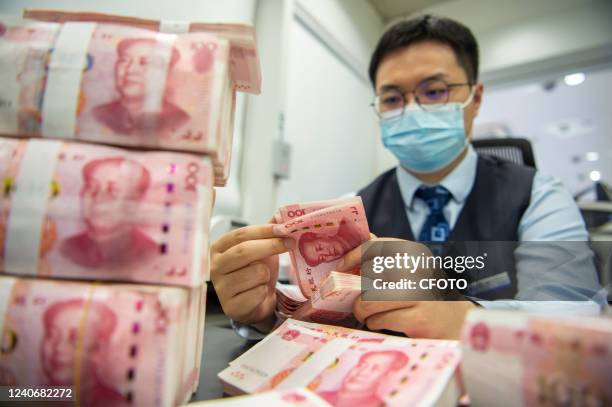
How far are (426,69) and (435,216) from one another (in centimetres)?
49

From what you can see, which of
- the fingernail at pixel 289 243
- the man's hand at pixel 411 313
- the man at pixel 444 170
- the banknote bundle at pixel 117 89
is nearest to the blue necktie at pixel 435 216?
the man at pixel 444 170

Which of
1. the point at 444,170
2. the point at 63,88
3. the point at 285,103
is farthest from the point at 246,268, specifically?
the point at 285,103

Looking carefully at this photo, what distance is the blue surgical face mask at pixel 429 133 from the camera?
3.63 ft

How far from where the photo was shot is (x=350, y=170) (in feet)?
7.84

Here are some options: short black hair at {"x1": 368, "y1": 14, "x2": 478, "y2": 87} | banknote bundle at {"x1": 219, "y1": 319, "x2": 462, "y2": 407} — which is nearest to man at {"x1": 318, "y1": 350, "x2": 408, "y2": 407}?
banknote bundle at {"x1": 219, "y1": 319, "x2": 462, "y2": 407}

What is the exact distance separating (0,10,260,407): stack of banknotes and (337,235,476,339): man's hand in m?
0.26

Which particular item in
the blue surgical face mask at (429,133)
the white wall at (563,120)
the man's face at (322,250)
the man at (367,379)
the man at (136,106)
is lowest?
the man at (367,379)

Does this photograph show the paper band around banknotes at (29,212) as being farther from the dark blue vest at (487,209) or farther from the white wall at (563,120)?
the white wall at (563,120)

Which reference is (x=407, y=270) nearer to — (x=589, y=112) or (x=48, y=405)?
(x=48, y=405)

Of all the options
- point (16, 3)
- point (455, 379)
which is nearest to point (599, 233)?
point (455, 379)

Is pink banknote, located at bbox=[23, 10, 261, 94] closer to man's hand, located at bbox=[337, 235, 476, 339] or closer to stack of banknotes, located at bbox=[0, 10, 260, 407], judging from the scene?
stack of banknotes, located at bbox=[0, 10, 260, 407]

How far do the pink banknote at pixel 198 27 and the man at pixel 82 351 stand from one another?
346 mm

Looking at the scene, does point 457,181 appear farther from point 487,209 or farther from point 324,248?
point 324,248

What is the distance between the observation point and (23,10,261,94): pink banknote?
43 centimetres
